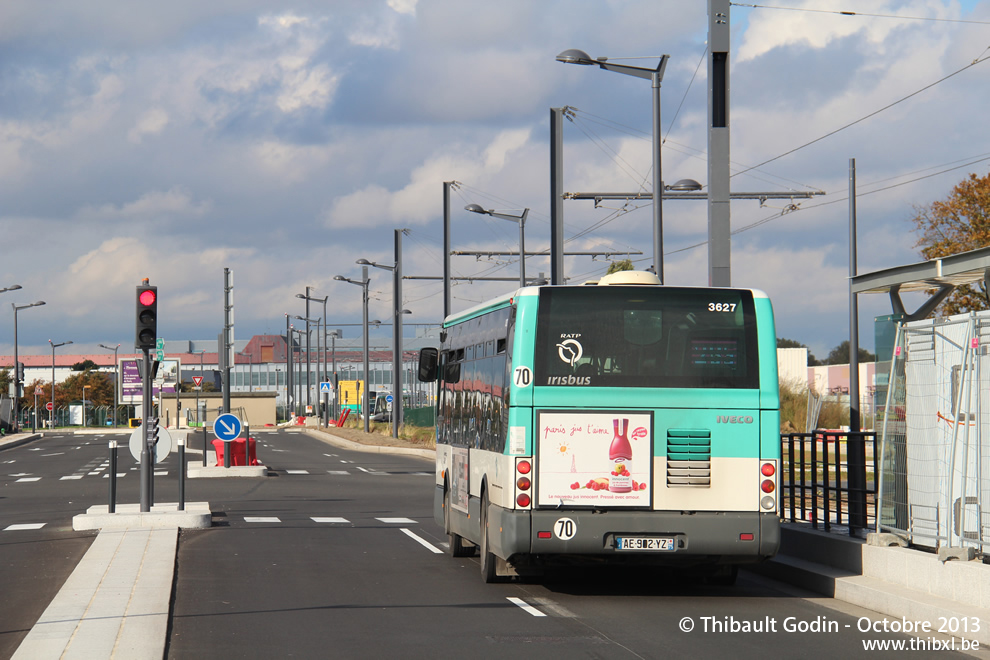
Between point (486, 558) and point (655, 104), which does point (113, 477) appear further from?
point (655, 104)

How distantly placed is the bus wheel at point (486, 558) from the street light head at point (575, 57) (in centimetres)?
1095

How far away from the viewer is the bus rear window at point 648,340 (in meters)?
12.2

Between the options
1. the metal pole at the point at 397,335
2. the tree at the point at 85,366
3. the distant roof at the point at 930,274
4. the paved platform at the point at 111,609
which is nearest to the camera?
the paved platform at the point at 111,609

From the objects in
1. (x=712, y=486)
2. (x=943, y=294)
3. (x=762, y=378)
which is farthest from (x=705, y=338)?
(x=943, y=294)

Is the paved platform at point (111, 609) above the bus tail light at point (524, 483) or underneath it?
underneath

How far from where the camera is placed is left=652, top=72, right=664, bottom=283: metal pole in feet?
72.1

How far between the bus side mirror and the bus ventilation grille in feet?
16.6

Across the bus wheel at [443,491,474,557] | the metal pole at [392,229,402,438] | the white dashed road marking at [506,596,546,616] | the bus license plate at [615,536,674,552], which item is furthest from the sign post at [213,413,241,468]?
the metal pole at [392,229,402,438]

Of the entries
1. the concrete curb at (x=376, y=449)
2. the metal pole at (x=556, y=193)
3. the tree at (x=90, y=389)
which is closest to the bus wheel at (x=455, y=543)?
the metal pole at (x=556, y=193)

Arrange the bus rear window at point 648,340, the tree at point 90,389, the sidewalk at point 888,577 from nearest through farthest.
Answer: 1. the sidewalk at point 888,577
2. the bus rear window at point 648,340
3. the tree at point 90,389

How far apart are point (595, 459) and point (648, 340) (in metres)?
1.25

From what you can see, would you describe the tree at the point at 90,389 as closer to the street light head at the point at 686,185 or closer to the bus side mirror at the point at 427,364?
the street light head at the point at 686,185

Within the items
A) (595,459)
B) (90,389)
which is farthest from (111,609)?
(90,389)

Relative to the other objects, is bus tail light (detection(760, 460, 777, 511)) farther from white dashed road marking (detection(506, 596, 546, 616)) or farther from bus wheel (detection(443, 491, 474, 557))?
bus wheel (detection(443, 491, 474, 557))
